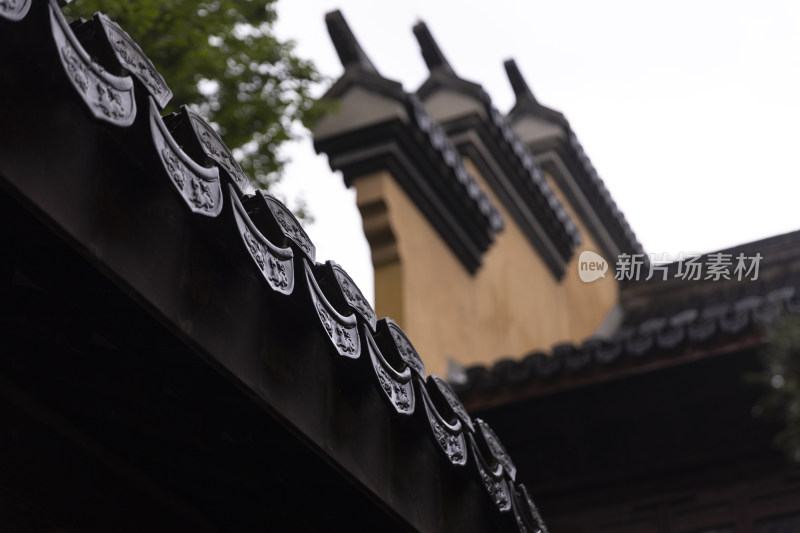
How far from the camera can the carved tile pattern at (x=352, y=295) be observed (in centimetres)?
306

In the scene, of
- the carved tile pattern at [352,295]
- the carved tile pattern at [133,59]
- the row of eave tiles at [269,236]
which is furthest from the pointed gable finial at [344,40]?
the carved tile pattern at [133,59]

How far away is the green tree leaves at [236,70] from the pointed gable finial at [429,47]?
3.20 meters

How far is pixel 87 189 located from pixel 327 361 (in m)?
0.97

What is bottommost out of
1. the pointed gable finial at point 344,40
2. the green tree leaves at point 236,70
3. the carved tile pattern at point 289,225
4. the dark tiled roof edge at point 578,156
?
the carved tile pattern at point 289,225

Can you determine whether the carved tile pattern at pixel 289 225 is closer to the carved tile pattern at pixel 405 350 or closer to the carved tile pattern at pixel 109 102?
the carved tile pattern at pixel 405 350

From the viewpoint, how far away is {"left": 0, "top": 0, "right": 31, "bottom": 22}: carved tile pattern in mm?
1950

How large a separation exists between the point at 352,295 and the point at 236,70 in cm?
549

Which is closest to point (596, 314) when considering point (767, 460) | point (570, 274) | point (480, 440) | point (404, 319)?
point (570, 274)

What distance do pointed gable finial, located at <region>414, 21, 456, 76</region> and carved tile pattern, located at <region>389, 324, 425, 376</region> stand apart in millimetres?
8586

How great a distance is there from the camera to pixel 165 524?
11.4 ft

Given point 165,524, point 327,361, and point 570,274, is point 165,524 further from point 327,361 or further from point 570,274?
point 570,274

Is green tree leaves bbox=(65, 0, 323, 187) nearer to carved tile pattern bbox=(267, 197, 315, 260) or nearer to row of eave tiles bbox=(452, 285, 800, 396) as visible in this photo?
row of eave tiles bbox=(452, 285, 800, 396)

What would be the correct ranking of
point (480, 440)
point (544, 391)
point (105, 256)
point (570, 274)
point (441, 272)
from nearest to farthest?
point (105, 256) → point (480, 440) → point (544, 391) → point (441, 272) → point (570, 274)

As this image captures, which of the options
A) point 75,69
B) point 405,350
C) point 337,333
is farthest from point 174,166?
point 405,350
